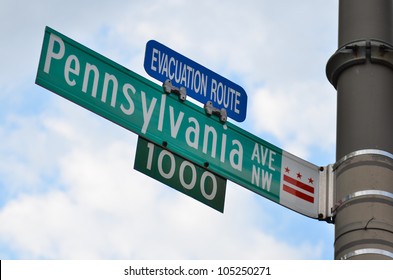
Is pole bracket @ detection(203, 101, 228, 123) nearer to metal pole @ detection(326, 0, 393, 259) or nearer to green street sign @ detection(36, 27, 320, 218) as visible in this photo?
green street sign @ detection(36, 27, 320, 218)

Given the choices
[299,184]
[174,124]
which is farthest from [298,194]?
[174,124]

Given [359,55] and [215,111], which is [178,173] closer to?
[215,111]

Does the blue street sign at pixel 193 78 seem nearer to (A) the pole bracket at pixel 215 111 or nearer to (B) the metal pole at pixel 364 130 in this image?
(A) the pole bracket at pixel 215 111

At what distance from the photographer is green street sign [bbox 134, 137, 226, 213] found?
6.92 meters

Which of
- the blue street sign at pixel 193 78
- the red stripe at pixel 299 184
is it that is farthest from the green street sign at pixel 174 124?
the blue street sign at pixel 193 78

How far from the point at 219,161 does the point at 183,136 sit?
273mm

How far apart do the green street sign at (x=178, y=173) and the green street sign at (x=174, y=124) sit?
0.13ft

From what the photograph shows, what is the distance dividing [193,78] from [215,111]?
0.26 metres

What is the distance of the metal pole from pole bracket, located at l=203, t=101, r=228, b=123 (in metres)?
0.71

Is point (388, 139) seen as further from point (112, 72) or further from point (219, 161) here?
point (112, 72)

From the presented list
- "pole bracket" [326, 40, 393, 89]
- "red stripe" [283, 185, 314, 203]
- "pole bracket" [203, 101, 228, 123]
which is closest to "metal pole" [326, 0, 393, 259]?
"pole bracket" [326, 40, 393, 89]

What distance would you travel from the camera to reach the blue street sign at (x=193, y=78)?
7.32 m

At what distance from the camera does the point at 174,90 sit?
7.26 metres

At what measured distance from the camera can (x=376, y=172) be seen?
6.58 metres
